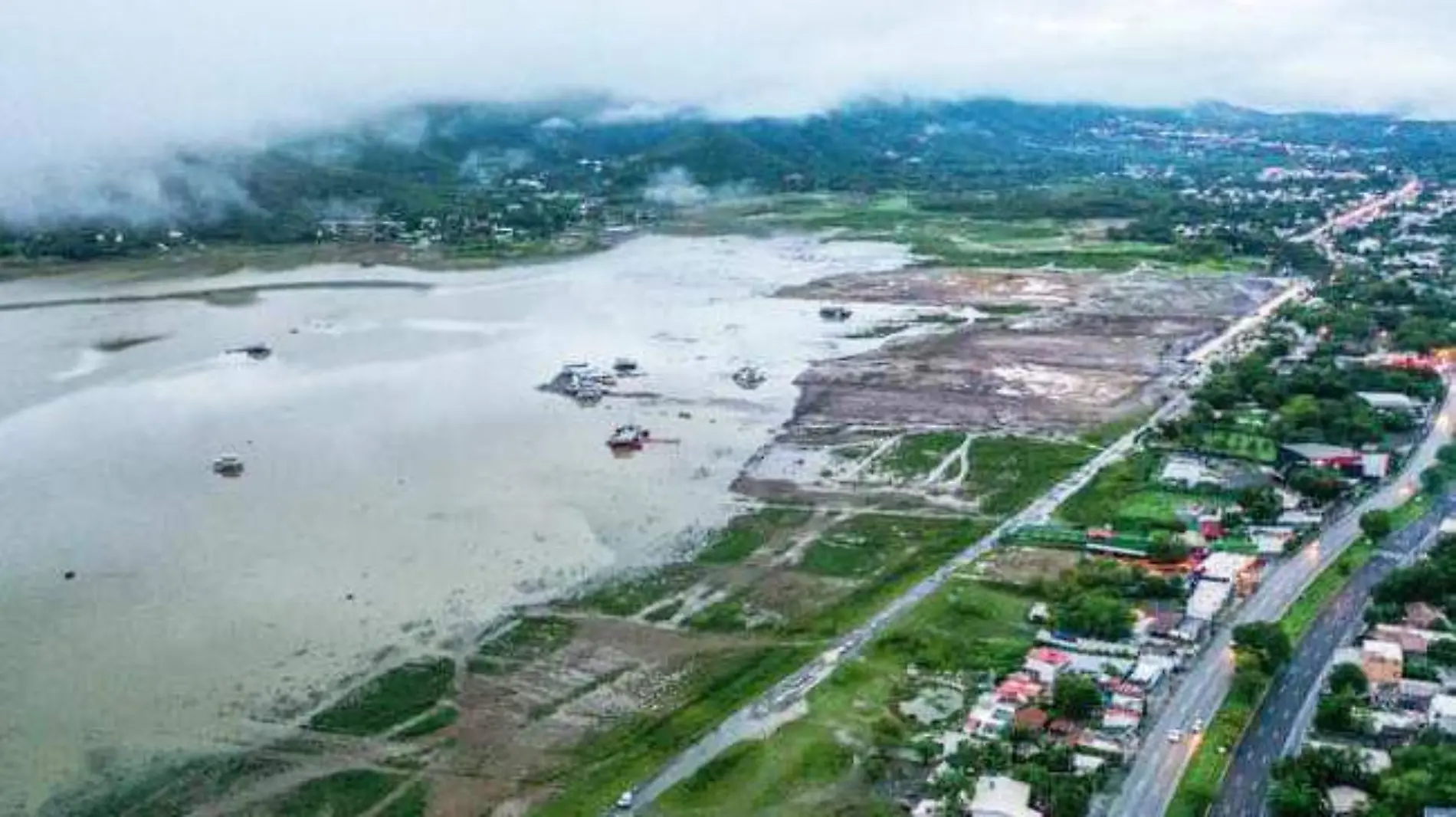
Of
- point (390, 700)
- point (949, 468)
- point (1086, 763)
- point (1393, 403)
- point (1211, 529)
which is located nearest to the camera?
point (1086, 763)

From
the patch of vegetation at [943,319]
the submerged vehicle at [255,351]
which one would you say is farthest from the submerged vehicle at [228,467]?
the patch of vegetation at [943,319]

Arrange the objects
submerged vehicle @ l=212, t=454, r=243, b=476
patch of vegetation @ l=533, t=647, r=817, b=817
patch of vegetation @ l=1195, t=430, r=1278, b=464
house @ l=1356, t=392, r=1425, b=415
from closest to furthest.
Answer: patch of vegetation @ l=533, t=647, r=817, b=817 → patch of vegetation @ l=1195, t=430, r=1278, b=464 → submerged vehicle @ l=212, t=454, r=243, b=476 → house @ l=1356, t=392, r=1425, b=415

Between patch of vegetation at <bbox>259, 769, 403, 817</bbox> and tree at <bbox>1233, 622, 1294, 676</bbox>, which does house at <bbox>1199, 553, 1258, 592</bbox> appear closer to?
tree at <bbox>1233, 622, 1294, 676</bbox>

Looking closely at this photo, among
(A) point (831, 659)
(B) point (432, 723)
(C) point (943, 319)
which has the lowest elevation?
(B) point (432, 723)

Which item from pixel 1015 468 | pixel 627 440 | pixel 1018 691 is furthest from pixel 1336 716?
pixel 627 440

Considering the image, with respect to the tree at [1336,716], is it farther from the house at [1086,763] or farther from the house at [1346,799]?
the house at [1086,763]

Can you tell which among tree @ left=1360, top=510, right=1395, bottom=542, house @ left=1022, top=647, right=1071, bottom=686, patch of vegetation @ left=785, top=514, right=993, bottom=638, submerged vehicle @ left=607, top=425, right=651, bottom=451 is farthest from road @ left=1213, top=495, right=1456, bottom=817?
submerged vehicle @ left=607, top=425, right=651, bottom=451

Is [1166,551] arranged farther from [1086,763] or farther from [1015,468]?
[1086,763]
